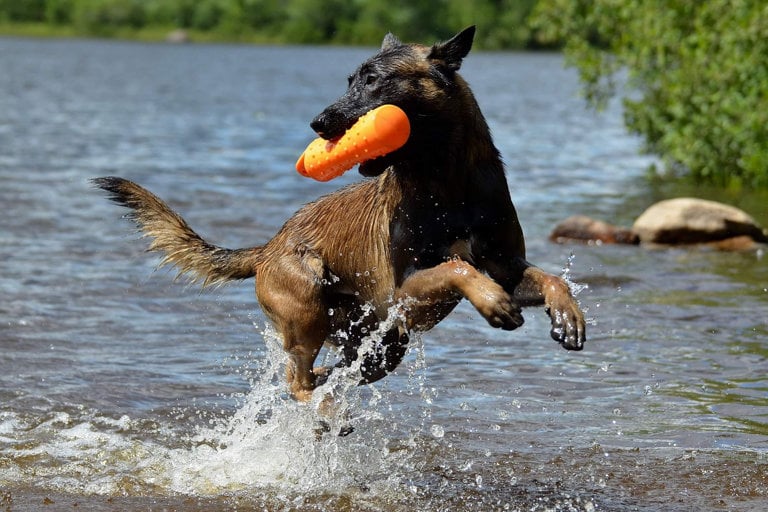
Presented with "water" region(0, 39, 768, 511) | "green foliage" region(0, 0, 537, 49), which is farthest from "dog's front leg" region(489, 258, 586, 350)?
"green foliage" region(0, 0, 537, 49)

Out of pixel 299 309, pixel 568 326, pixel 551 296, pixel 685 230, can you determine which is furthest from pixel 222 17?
pixel 568 326

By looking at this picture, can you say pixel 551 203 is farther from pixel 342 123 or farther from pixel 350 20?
pixel 350 20

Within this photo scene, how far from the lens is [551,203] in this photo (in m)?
16.8

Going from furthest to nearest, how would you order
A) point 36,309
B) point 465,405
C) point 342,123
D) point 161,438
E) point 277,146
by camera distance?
point 277,146, point 36,309, point 465,405, point 161,438, point 342,123

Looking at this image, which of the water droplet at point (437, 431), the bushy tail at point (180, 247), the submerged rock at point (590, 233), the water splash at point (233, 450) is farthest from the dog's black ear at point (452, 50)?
the submerged rock at point (590, 233)

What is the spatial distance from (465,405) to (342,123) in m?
2.55

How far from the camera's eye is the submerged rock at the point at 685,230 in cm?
1334

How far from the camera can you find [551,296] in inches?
239

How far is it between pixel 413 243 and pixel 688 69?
11.6 m

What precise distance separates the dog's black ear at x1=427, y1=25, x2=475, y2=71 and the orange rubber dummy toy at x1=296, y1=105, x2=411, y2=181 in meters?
0.44

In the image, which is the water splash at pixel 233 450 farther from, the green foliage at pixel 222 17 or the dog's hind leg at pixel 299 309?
the green foliage at pixel 222 17

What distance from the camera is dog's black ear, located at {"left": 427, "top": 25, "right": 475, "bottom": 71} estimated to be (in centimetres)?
624

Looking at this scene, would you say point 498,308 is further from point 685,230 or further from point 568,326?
point 685,230

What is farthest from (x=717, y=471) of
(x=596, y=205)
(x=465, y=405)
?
(x=596, y=205)
